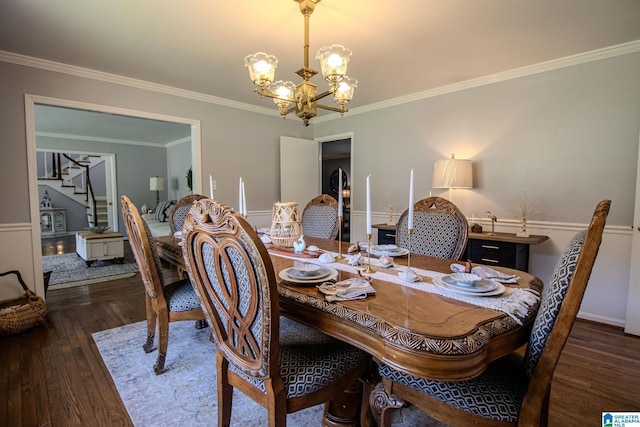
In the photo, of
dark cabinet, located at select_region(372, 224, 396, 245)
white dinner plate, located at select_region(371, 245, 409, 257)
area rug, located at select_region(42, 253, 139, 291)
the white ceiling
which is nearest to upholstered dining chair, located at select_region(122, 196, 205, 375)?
white dinner plate, located at select_region(371, 245, 409, 257)

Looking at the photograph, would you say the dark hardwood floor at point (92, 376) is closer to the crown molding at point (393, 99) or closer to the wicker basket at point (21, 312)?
the wicker basket at point (21, 312)

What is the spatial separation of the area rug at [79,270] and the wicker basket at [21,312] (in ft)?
3.50

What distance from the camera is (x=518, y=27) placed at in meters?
2.27

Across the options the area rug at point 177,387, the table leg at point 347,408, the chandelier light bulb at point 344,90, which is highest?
the chandelier light bulb at point 344,90

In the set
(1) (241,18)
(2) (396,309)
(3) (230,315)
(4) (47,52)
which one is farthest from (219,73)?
(2) (396,309)

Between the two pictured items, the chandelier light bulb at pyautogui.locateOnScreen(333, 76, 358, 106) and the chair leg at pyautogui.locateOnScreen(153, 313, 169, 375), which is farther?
the chandelier light bulb at pyautogui.locateOnScreen(333, 76, 358, 106)

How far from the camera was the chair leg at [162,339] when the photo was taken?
198 cm

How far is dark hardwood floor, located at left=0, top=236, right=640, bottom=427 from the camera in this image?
5.40ft

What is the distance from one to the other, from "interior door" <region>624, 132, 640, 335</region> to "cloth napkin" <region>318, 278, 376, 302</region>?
253 centimetres

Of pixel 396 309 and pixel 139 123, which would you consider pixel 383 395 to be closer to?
pixel 396 309

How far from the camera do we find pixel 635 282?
99.1 inches

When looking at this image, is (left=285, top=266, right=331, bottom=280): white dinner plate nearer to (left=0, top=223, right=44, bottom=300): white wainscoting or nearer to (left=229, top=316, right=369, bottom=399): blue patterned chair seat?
(left=229, top=316, right=369, bottom=399): blue patterned chair seat

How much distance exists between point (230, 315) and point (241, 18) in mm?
1956

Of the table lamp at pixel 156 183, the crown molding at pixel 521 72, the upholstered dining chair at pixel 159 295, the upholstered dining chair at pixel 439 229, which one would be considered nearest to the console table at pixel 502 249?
the upholstered dining chair at pixel 439 229
